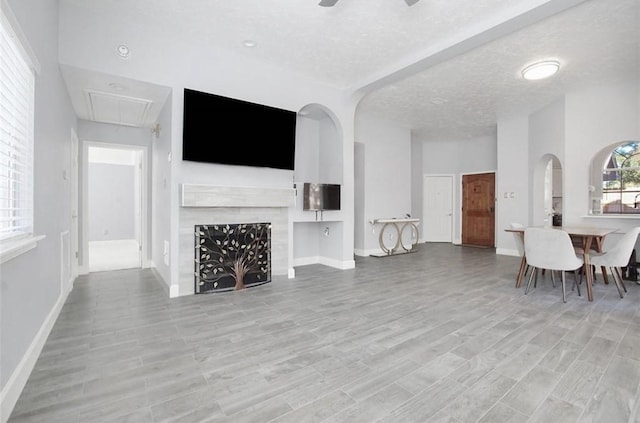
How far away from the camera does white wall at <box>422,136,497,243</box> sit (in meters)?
8.18

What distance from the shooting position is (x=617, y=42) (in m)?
3.66

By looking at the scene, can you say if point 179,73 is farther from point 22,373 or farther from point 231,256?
point 22,373

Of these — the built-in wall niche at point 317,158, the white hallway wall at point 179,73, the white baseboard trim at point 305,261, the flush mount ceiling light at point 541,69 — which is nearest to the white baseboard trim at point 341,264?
the white baseboard trim at point 305,261

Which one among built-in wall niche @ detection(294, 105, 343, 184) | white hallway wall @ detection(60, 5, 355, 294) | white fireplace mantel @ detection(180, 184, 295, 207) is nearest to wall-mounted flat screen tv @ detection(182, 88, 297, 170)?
white hallway wall @ detection(60, 5, 355, 294)

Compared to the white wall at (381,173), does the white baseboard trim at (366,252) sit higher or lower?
lower

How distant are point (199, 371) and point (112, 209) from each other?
8.44m

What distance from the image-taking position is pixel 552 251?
11.5 feet

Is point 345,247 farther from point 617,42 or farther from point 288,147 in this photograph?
point 617,42

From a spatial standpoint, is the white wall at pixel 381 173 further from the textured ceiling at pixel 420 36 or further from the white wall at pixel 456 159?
the white wall at pixel 456 159

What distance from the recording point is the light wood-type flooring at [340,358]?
5.32ft

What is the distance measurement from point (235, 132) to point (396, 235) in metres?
4.52

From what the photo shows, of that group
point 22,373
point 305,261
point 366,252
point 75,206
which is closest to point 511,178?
point 366,252

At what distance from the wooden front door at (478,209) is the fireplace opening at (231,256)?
6189 mm

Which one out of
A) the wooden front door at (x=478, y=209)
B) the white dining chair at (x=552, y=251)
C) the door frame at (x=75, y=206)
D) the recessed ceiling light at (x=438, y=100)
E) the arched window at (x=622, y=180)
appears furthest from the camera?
the wooden front door at (x=478, y=209)
